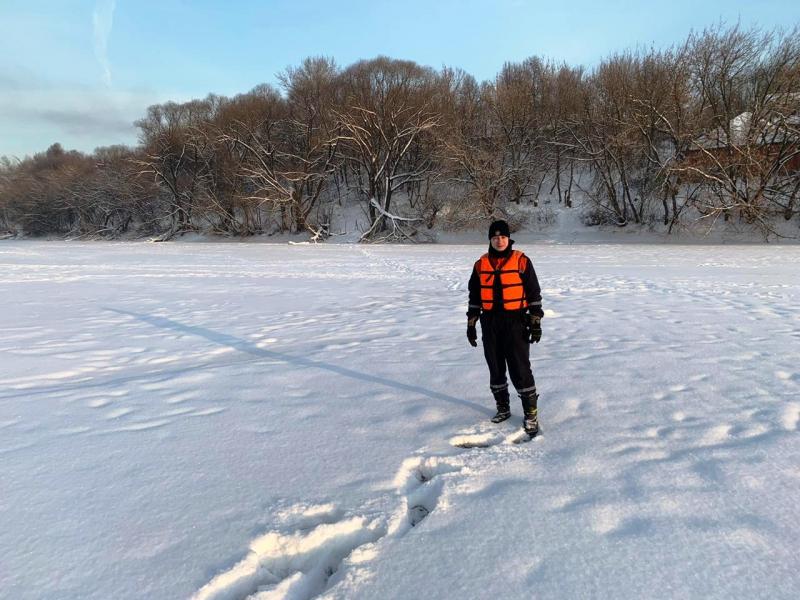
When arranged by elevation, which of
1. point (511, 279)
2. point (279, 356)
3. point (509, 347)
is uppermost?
point (511, 279)

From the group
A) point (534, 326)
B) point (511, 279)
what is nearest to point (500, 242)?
point (511, 279)

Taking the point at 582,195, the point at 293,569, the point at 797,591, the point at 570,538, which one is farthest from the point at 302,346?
the point at 582,195

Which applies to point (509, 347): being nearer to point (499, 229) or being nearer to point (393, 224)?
point (499, 229)

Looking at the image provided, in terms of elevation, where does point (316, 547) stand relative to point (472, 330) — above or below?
below

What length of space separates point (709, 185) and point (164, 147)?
166 ft

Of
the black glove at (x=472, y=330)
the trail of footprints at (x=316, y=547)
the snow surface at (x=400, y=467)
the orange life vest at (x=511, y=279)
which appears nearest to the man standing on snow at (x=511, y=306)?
the orange life vest at (x=511, y=279)

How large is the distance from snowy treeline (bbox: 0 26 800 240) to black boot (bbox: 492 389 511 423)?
2861 centimetres

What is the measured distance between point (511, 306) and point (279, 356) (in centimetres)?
381

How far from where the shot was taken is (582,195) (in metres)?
41.1

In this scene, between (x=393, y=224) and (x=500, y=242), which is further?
(x=393, y=224)

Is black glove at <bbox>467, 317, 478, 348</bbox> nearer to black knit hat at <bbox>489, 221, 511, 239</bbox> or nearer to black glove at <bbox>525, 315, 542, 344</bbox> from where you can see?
black glove at <bbox>525, 315, 542, 344</bbox>

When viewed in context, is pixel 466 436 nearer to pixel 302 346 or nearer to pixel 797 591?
pixel 797 591

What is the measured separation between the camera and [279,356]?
660cm

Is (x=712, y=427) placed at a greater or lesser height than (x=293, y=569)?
greater
